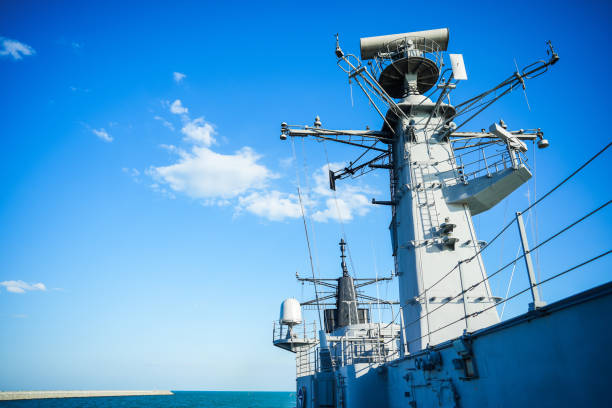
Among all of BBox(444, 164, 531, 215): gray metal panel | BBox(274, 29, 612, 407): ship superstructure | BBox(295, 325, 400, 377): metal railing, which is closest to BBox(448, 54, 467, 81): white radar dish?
BBox(274, 29, 612, 407): ship superstructure

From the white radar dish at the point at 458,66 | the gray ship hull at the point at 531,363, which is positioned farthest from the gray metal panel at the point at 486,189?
the gray ship hull at the point at 531,363

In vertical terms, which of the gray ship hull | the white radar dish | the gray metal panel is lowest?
the gray ship hull

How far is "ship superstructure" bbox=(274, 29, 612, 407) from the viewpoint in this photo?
12.1 feet

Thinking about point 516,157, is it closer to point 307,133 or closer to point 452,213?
point 452,213

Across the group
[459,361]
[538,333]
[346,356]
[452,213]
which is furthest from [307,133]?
[538,333]

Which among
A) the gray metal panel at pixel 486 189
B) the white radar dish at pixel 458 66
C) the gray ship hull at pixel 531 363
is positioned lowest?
the gray ship hull at pixel 531 363

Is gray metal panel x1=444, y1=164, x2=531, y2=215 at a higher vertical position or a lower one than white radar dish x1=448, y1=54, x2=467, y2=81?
lower

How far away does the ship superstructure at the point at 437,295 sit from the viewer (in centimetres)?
369

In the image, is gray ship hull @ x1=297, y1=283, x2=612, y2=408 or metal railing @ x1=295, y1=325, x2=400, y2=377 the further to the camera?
metal railing @ x1=295, y1=325, x2=400, y2=377

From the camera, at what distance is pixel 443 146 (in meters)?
11.1

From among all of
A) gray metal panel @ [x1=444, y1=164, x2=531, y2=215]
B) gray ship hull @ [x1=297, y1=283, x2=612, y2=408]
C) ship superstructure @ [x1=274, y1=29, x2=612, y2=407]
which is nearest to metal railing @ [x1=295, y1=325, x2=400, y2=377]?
ship superstructure @ [x1=274, y1=29, x2=612, y2=407]

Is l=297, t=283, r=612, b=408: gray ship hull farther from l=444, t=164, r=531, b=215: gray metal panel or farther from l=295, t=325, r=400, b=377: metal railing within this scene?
l=444, t=164, r=531, b=215: gray metal panel

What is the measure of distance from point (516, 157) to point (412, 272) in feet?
12.8

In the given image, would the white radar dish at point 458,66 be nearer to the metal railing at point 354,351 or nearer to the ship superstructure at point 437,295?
the ship superstructure at point 437,295
